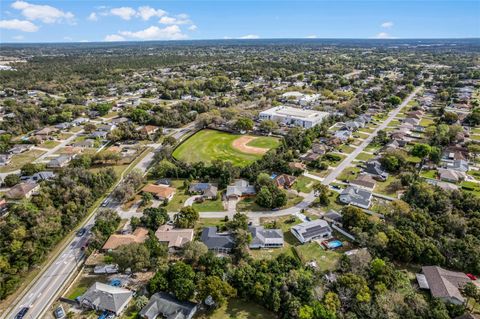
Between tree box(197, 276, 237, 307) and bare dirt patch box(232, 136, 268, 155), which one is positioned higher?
bare dirt patch box(232, 136, 268, 155)

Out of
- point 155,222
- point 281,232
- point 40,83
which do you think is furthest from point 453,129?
point 40,83

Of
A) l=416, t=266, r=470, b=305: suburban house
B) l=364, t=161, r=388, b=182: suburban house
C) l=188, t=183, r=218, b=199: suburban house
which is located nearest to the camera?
l=416, t=266, r=470, b=305: suburban house

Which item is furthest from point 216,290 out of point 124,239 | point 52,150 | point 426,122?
point 426,122

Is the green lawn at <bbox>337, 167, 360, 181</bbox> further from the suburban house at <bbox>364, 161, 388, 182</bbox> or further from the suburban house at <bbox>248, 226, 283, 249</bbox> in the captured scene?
the suburban house at <bbox>248, 226, 283, 249</bbox>

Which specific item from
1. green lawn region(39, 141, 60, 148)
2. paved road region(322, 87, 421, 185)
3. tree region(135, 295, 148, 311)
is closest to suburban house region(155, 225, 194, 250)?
tree region(135, 295, 148, 311)

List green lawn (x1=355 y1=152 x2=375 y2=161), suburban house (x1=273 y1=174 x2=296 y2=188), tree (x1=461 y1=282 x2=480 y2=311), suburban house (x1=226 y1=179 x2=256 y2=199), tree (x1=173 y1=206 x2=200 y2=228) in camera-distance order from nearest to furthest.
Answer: tree (x1=461 y1=282 x2=480 y2=311) → tree (x1=173 y1=206 x2=200 y2=228) → suburban house (x1=226 y1=179 x2=256 y2=199) → suburban house (x1=273 y1=174 x2=296 y2=188) → green lawn (x1=355 y1=152 x2=375 y2=161)

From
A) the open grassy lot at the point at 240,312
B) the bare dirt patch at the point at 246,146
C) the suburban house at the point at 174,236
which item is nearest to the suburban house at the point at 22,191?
the suburban house at the point at 174,236

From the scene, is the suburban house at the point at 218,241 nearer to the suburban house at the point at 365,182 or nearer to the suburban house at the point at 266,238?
the suburban house at the point at 266,238
